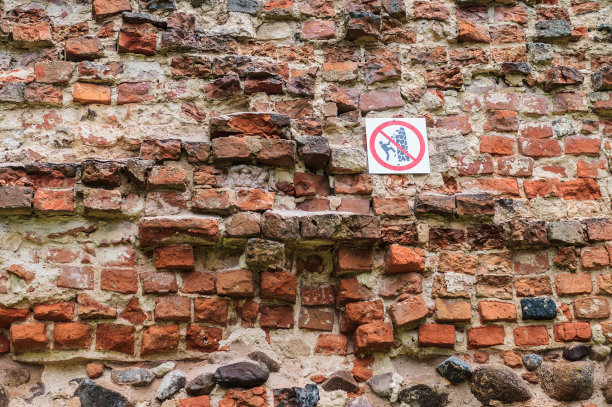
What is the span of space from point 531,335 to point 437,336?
36 cm

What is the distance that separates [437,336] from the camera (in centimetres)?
210

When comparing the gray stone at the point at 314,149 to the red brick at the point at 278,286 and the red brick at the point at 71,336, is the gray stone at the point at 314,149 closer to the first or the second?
the red brick at the point at 278,286

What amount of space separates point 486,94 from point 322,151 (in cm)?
78

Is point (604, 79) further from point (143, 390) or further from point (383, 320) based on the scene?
point (143, 390)

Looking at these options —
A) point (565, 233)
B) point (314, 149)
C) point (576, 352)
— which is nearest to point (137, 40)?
point (314, 149)

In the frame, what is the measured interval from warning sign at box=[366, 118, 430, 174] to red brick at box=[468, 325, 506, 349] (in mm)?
631

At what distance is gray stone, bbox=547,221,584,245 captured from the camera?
7.28 ft

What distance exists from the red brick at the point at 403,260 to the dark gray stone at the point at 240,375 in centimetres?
60

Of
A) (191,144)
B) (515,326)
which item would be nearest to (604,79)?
(515,326)

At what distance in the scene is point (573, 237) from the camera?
7.30ft

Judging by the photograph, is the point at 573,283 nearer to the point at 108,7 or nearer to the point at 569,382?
the point at 569,382

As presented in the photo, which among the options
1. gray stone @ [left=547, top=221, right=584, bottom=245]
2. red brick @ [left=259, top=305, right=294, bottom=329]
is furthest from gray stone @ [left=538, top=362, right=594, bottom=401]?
red brick @ [left=259, top=305, right=294, bottom=329]

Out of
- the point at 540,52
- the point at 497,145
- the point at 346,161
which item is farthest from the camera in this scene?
the point at 540,52

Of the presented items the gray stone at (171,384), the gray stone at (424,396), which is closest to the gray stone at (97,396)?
the gray stone at (171,384)
